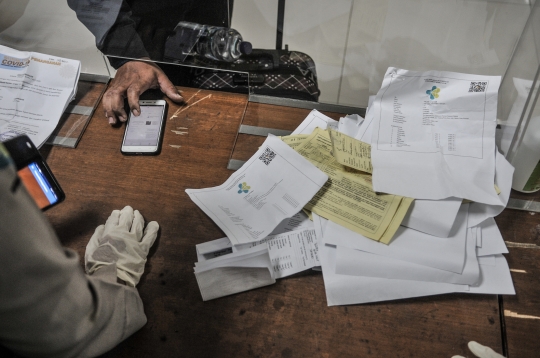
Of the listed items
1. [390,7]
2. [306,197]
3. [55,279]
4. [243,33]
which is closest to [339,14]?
[390,7]

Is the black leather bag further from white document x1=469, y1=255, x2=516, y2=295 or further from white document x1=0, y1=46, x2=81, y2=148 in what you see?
white document x1=469, y1=255, x2=516, y2=295

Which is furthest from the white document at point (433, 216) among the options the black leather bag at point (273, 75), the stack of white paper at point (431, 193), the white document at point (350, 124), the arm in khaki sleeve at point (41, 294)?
the arm in khaki sleeve at point (41, 294)

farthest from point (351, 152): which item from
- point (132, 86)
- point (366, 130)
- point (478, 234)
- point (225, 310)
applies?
point (132, 86)

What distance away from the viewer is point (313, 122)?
1.05m

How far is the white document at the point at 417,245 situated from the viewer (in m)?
0.80

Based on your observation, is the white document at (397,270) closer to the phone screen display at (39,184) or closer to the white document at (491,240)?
the white document at (491,240)

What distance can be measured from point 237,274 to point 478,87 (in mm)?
629

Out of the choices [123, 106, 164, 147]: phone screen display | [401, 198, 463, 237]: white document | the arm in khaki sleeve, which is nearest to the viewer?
the arm in khaki sleeve

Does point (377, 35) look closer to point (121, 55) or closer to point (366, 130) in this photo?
point (366, 130)

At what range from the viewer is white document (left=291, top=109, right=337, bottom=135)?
3.41ft

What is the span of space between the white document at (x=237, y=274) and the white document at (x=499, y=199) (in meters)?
0.40

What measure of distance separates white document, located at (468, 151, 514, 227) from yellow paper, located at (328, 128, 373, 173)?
0.69 feet

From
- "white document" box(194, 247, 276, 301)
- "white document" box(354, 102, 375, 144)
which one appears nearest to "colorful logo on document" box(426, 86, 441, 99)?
"white document" box(354, 102, 375, 144)

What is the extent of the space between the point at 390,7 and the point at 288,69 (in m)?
0.27
